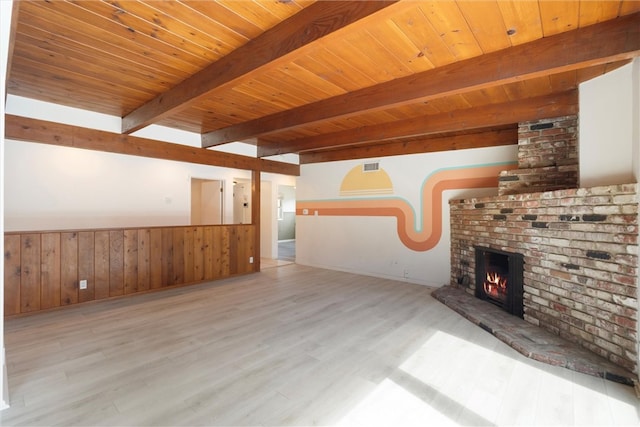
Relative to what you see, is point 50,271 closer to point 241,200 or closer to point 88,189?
point 88,189

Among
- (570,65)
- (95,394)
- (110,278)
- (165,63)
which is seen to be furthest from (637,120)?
(110,278)

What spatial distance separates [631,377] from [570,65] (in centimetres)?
237

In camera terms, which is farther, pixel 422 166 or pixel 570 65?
pixel 422 166

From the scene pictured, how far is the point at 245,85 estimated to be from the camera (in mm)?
3223

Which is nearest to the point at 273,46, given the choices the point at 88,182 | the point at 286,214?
the point at 88,182

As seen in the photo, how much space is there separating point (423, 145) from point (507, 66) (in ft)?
10.0

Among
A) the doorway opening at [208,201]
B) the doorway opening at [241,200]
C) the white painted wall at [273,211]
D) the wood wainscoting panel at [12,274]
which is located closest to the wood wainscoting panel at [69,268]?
the wood wainscoting panel at [12,274]

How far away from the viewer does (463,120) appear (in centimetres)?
396

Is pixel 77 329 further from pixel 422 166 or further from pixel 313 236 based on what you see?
pixel 422 166

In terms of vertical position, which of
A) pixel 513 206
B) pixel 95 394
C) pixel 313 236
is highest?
pixel 513 206

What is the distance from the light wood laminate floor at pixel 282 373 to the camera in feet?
6.38

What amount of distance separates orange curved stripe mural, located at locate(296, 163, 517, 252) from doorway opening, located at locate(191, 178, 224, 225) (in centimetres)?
313

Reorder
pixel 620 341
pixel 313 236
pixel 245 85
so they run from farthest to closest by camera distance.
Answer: pixel 313 236
pixel 245 85
pixel 620 341

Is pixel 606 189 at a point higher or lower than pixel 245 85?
lower
